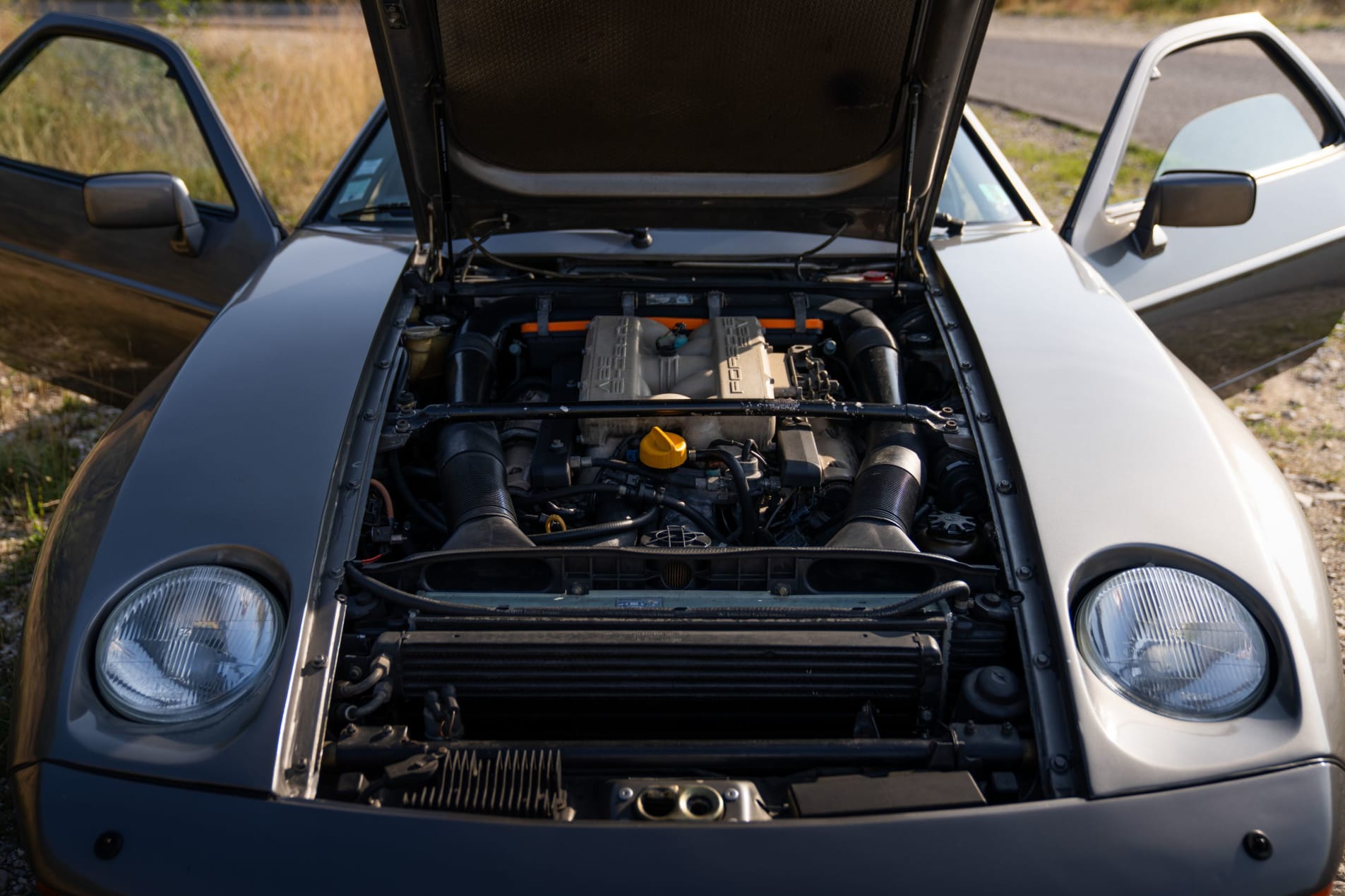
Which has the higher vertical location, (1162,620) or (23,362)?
(23,362)

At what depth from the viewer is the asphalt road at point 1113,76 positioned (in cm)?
948

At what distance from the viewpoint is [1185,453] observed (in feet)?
6.31

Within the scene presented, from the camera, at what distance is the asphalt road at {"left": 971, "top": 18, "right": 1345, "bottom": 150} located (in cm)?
948

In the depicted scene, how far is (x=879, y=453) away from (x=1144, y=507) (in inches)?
21.3

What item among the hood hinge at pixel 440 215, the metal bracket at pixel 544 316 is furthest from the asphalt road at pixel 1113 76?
the hood hinge at pixel 440 215

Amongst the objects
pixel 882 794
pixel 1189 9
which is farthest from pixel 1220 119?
pixel 1189 9

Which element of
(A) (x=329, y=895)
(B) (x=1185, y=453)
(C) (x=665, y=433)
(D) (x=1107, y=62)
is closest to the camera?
(A) (x=329, y=895)

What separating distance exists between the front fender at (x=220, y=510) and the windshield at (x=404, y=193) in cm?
73

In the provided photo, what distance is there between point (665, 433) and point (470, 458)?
41 centimetres

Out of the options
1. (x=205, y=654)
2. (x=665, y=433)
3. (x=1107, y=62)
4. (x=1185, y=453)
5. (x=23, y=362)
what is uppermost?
(x=1107, y=62)

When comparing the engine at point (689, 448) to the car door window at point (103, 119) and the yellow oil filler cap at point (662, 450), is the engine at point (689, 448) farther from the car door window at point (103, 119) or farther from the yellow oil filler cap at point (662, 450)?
the car door window at point (103, 119)

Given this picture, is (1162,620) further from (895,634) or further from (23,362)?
(23,362)

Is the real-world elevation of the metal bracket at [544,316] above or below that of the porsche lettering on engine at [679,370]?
above

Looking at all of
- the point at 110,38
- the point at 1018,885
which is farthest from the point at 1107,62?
the point at 1018,885
